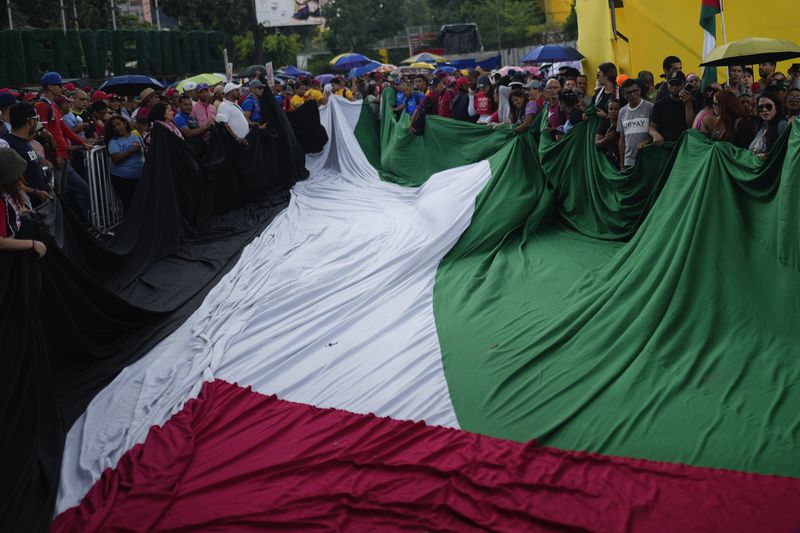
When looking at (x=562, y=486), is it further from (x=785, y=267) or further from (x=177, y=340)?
(x=177, y=340)

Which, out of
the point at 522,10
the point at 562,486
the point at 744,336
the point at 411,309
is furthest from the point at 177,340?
the point at 522,10

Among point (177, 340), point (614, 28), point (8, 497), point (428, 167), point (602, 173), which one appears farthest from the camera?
point (614, 28)

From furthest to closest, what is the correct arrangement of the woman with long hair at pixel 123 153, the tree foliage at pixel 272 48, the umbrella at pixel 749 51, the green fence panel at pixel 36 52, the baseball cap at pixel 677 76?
1. the tree foliage at pixel 272 48
2. the green fence panel at pixel 36 52
3. the woman with long hair at pixel 123 153
4. the umbrella at pixel 749 51
5. the baseball cap at pixel 677 76

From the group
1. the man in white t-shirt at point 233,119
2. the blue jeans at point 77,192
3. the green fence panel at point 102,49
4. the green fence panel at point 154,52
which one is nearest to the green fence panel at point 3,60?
the green fence panel at point 102,49

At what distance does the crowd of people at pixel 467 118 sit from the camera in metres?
6.95

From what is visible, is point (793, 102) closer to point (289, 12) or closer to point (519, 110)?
point (519, 110)

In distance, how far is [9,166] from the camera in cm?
511

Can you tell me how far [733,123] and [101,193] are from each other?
7248mm

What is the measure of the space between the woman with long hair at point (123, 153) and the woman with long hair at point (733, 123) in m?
6.51

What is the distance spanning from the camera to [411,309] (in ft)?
23.5

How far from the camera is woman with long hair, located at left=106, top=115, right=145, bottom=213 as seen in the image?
981 cm

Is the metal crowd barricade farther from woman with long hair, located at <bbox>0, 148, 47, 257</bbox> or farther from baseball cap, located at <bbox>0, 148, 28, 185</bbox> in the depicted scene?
baseball cap, located at <bbox>0, 148, 28, 185</bbox>

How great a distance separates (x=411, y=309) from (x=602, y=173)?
2.79 metres

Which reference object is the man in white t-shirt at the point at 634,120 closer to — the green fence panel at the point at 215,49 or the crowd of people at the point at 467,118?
the crowd of people at the point at 467,118
